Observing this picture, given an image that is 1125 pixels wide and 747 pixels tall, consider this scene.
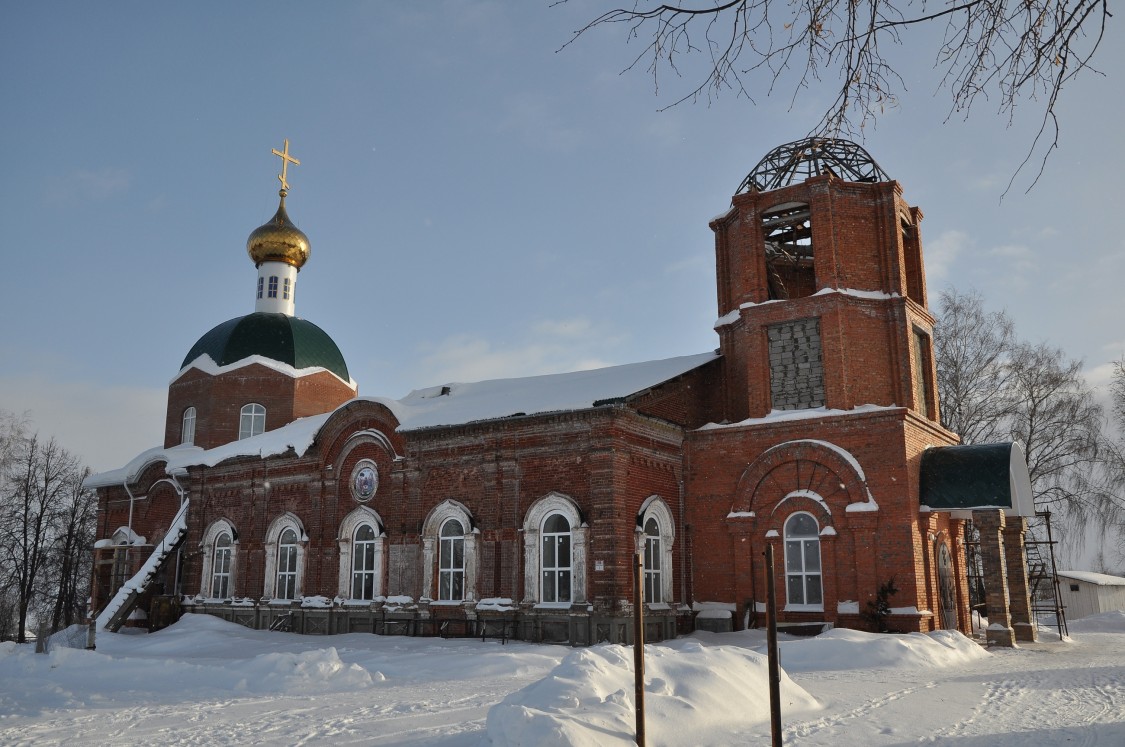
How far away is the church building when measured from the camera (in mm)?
15461

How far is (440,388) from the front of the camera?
22.0 m

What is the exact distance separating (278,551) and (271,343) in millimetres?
8122

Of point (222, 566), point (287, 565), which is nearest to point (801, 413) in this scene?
point (287, 565)

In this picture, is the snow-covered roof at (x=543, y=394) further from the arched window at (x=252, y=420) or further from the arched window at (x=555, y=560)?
the arched window at (x=252, y=420)

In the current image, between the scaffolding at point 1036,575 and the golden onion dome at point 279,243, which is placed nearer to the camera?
the scaffolding at point 1036,575

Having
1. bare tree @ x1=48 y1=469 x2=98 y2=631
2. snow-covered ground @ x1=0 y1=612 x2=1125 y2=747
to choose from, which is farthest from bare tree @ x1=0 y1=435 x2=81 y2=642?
snow-covered ground @ x1=0 y1=612 x2=1125 y2=747

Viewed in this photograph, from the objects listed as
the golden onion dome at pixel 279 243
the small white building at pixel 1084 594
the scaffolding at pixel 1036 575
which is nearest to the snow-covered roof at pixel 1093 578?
the small white building at pixel 1084 594

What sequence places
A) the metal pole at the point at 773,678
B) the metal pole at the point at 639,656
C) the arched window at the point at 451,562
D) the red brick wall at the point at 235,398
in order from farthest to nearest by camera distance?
the red brick wall at the point at 235,398 → the arched window at the point at 451,562 → the metal pole at the point at 639,656 → the metal pole at the point at 773,678

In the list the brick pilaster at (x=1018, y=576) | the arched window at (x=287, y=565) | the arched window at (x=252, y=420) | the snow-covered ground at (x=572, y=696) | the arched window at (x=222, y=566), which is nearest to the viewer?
the snow-covered ground at (x=572, y=696)

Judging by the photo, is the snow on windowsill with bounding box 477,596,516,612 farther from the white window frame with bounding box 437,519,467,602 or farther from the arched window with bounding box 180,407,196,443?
the arched window with bounding box 180,407,196,443

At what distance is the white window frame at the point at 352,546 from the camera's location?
18.3 m

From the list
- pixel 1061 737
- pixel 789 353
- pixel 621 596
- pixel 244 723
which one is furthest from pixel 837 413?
pixel 244 723

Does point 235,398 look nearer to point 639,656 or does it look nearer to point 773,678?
point 639,656

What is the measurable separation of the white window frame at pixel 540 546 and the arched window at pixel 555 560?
76 millimetres
